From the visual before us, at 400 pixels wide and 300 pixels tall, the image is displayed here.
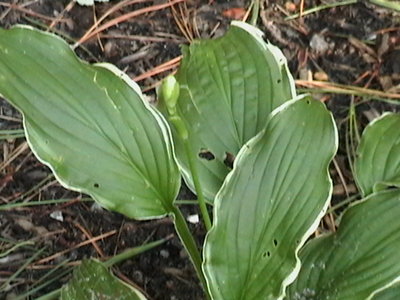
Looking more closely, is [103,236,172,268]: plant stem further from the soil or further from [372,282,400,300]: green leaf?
[372,282,400,300]: green leaf

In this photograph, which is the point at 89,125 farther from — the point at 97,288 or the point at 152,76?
the point at 152,76

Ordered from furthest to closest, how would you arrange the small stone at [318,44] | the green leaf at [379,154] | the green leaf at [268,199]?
the small stone at [318,44]
the green leaf at [379,154]
the green leaf at [268,199]

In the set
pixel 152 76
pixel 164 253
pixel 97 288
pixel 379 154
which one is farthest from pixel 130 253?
pixel 379 154

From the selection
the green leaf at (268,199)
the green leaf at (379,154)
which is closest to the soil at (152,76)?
the green leaf at (379,154)

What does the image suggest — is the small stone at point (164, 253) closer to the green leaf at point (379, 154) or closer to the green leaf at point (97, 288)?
the green leaf at point (97, 288)

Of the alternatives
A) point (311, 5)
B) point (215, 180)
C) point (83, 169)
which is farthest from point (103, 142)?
point (311, 5)
